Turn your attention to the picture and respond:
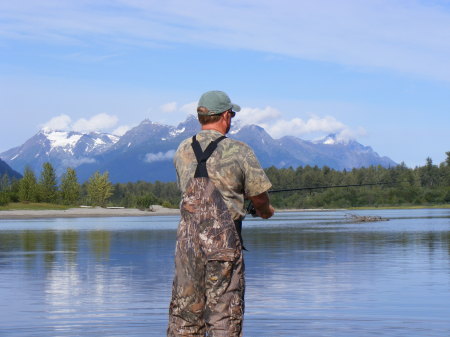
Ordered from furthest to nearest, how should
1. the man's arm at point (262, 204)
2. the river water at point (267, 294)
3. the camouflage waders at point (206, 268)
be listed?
the river water at point (267, 294) < the man's arm at point (262, 204) < the camouflage waders at point (206, 268)

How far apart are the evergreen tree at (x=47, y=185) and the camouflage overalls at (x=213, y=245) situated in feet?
409

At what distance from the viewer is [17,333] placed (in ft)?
38.4

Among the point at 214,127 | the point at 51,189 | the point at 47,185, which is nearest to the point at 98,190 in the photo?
the point at 51,189

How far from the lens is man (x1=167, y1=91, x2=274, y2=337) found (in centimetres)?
653

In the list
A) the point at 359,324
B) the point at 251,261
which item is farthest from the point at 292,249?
the point at 359,324

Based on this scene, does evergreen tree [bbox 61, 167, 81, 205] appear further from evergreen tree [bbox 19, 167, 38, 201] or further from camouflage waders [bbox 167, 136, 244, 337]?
camouflage waders [bbox 167, 136, 244, 337]

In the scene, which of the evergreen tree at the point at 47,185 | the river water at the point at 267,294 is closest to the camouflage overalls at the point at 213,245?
the river water at the point at 267,294

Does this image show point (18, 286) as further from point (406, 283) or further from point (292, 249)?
point (292, 249)

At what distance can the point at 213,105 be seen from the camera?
22.8 ft

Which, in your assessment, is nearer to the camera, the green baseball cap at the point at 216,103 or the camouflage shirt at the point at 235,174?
the camouflage shirt at the point at 235,174

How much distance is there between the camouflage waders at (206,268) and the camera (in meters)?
6.52

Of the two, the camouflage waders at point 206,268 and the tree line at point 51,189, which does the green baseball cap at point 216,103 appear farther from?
the tree line at point 51,189

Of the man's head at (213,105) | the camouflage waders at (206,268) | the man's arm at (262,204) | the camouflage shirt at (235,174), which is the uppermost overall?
the man's head at (213,105)

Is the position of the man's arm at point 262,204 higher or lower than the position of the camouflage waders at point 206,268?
higher
